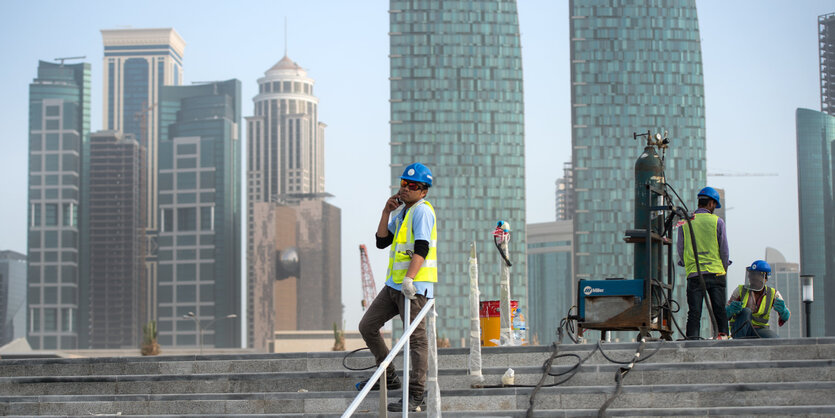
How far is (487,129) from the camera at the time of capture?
150 meters

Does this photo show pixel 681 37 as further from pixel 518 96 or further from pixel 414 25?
pixel 414 25

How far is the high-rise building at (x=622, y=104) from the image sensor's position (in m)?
143

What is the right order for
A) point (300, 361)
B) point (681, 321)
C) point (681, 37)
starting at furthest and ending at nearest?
point (681, 37)
point (681, 321)
point (300, 361)

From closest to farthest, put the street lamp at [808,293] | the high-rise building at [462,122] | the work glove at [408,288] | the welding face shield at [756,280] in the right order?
the work glove at [408,288]
the welding face shield at [756,280]
the street lamp at [808,293]
the high-rise building at [462,122]

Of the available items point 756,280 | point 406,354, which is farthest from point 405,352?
point 756,280

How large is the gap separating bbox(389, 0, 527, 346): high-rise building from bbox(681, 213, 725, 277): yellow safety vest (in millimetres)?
133141


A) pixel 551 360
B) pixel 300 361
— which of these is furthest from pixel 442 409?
pixel 300 361

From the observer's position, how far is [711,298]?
40.6ft

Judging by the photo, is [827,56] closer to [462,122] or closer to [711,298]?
[462,122]

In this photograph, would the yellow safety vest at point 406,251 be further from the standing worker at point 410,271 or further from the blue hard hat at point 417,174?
the blue hard hat at point 417,174

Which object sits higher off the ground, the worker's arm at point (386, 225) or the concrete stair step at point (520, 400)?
the worker's arm at point (386, 225)

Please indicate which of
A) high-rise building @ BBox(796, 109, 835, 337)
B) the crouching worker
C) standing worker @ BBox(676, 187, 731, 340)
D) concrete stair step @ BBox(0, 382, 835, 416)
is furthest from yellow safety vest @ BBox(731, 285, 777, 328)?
high-rise building @ BBox(796, 109, 835, 337)

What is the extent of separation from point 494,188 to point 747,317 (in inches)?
5392

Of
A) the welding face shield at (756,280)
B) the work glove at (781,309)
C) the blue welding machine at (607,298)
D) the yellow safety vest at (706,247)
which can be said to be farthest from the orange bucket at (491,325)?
the work glove at (781,309)
